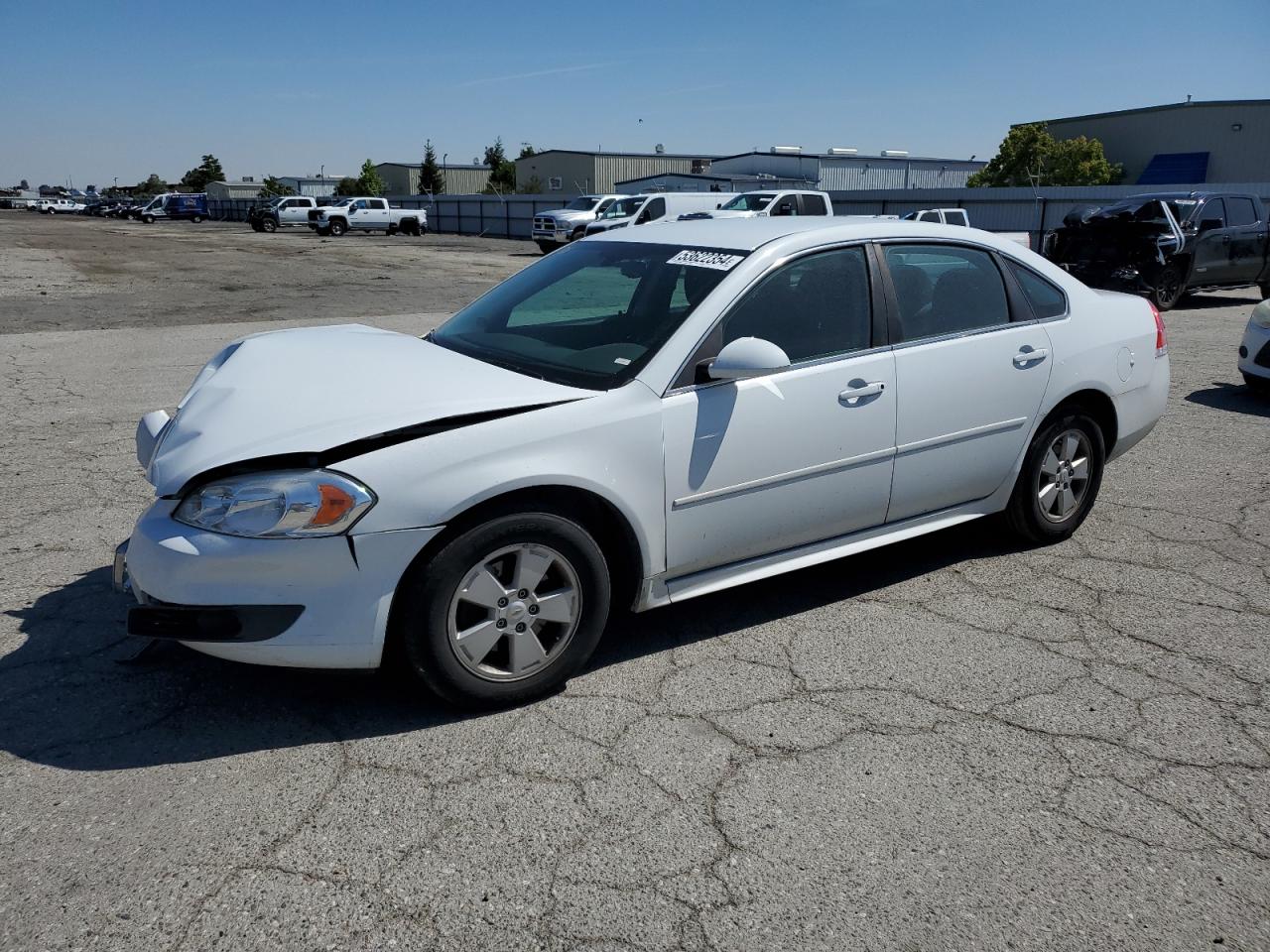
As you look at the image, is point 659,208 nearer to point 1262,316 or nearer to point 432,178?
point 1262,316

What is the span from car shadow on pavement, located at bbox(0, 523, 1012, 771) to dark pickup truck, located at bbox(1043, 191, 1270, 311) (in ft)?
45.9


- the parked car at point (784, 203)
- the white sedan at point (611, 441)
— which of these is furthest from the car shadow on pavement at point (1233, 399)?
the parked car at point (784, 203)

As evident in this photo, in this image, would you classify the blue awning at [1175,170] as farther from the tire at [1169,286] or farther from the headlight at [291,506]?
the headlight at [291,506]

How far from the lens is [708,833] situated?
9.23 feet

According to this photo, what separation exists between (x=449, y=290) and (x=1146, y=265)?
38.5 ft

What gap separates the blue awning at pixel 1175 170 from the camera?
177 feet

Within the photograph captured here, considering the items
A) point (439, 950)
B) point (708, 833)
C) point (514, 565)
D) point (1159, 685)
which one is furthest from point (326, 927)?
point (1159, 685)

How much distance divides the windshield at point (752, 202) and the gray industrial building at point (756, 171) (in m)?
22.1

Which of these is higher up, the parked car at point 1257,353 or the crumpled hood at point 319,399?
the crumpled hood at point 319,399

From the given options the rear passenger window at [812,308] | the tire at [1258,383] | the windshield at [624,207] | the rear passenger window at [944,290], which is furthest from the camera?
the windshield at [624,207]

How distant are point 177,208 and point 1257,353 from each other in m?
76.0

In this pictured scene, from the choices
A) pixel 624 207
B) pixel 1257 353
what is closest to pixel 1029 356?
pixel 1257 353

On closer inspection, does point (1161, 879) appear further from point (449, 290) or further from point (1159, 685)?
point (449, 290)

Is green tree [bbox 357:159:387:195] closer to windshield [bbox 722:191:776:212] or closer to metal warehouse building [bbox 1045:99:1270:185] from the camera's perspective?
metal warehouse building [bbox 1045:99:1270:185]
